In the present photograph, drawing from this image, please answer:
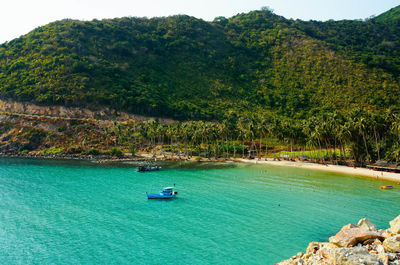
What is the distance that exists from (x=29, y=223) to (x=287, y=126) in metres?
100

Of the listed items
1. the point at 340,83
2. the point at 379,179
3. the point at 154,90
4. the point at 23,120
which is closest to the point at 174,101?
the point at 154,90

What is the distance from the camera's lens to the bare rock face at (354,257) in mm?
19438

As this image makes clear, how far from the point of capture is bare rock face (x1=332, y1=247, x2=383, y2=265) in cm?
1944

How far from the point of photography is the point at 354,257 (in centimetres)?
1997

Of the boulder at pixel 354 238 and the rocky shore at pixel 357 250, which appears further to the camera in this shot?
the boulder at pixel 354 238

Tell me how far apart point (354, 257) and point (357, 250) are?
1145 mm

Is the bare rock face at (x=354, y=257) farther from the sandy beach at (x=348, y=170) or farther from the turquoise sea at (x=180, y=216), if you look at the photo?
the sandy beach at (x=348, y=170)

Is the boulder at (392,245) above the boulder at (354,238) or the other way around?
above

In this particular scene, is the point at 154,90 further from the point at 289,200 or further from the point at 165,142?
the point at 289,200

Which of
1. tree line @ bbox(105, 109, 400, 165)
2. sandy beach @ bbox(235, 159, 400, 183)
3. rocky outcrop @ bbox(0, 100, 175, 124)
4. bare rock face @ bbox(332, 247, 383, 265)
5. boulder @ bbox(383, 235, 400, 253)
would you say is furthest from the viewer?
rocky outcrop @ bbox(0, 100, 175, 124)

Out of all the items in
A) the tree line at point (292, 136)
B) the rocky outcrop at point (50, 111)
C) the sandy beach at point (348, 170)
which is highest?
the rocky outcrop at point (50, 111)

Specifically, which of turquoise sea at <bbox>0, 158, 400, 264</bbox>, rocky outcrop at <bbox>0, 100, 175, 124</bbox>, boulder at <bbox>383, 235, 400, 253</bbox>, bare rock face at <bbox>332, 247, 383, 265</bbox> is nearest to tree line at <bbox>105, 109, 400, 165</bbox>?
rocky outcrop at <bbox>0, 100, 175, 124</bbox>

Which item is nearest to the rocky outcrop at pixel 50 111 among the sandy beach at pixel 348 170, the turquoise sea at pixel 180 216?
the turquoise sea at pixel 180 216

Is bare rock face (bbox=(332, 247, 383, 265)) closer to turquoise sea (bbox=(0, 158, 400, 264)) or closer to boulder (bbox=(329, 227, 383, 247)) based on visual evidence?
boulder (bbox=(329, 227, 383, 247))
